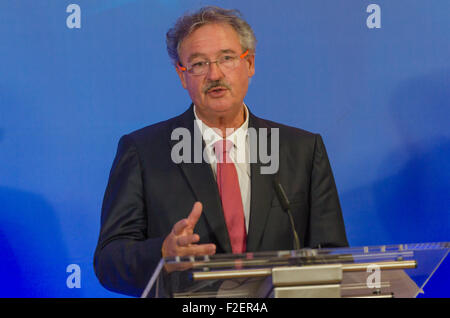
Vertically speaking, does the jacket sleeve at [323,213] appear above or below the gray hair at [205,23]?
below

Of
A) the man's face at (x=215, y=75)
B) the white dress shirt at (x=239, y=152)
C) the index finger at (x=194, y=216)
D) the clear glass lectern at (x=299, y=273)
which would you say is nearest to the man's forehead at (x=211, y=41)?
the man's face at (x=215, y=75)

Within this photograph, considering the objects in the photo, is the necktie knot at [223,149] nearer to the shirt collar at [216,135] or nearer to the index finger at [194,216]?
the shirt collar at [216,135]

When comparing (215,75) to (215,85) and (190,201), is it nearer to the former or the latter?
(215,85)

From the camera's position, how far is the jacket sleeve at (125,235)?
1.83 m

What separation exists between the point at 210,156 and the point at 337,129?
86cm

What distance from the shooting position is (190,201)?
213 centimetres

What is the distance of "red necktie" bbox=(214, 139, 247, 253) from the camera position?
2.09 m

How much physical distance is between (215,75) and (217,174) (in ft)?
1.16

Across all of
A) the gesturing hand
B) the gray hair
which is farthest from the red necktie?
the gesturing hand

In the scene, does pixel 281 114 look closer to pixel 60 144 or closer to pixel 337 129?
pixel 337 129

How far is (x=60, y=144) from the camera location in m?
2.73

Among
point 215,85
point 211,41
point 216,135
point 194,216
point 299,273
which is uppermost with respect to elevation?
point 211,41

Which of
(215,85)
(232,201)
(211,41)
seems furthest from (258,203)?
(211,41)

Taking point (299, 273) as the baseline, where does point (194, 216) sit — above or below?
above
